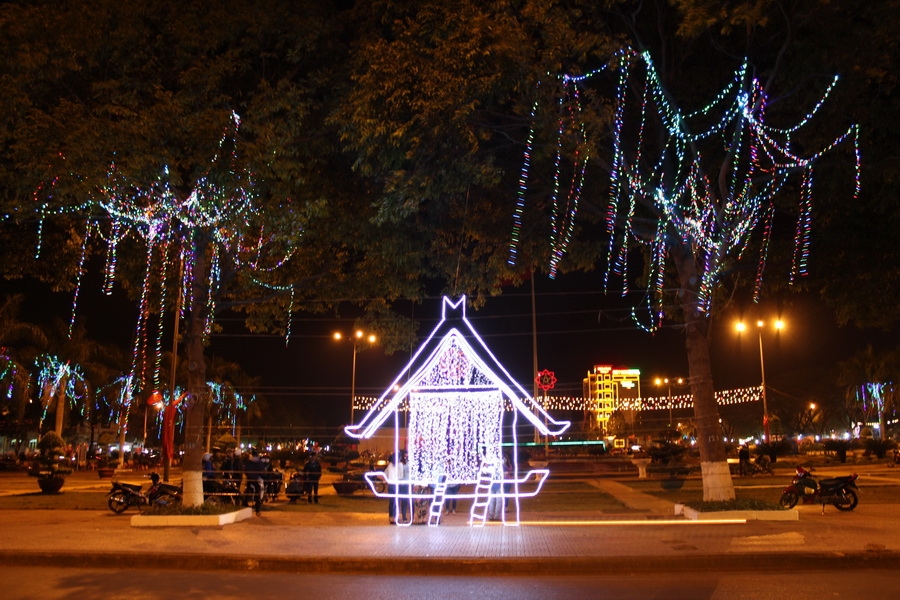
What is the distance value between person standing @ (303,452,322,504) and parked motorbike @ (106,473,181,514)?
438 centimetres

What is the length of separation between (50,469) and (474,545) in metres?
19.4

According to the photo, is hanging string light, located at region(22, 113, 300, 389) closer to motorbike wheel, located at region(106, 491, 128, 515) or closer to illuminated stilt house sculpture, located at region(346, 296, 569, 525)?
illuminated stilt house sculpture, located at region(346, 296, 569, 525)

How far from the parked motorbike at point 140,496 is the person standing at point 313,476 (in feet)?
14.4

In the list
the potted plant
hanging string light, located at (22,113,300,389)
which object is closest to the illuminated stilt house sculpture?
hanging string light, located at (22,113,300,389)

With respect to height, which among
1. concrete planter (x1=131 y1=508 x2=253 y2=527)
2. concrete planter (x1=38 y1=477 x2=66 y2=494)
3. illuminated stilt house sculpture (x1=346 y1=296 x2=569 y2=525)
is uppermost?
illuminated stilt house sculpture (x1=346 y1=296 x2=569 y2=525)

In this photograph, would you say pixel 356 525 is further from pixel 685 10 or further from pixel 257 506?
pixel 685 10

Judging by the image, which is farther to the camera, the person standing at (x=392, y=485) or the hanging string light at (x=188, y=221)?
the person standing at (x=392, y=485)

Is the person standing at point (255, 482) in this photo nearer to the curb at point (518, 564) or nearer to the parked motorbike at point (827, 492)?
the curb at point (518, 564)

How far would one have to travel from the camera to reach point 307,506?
852 inches

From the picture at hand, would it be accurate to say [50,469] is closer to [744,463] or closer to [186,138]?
[186,138]

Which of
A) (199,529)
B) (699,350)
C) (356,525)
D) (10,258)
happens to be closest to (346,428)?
(356,525)

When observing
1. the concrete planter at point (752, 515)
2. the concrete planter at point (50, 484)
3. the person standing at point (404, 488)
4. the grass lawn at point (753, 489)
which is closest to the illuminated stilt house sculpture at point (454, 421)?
the person standing at point (404, 488)

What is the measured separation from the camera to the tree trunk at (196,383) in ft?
55.5

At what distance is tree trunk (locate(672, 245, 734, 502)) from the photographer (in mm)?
16281
